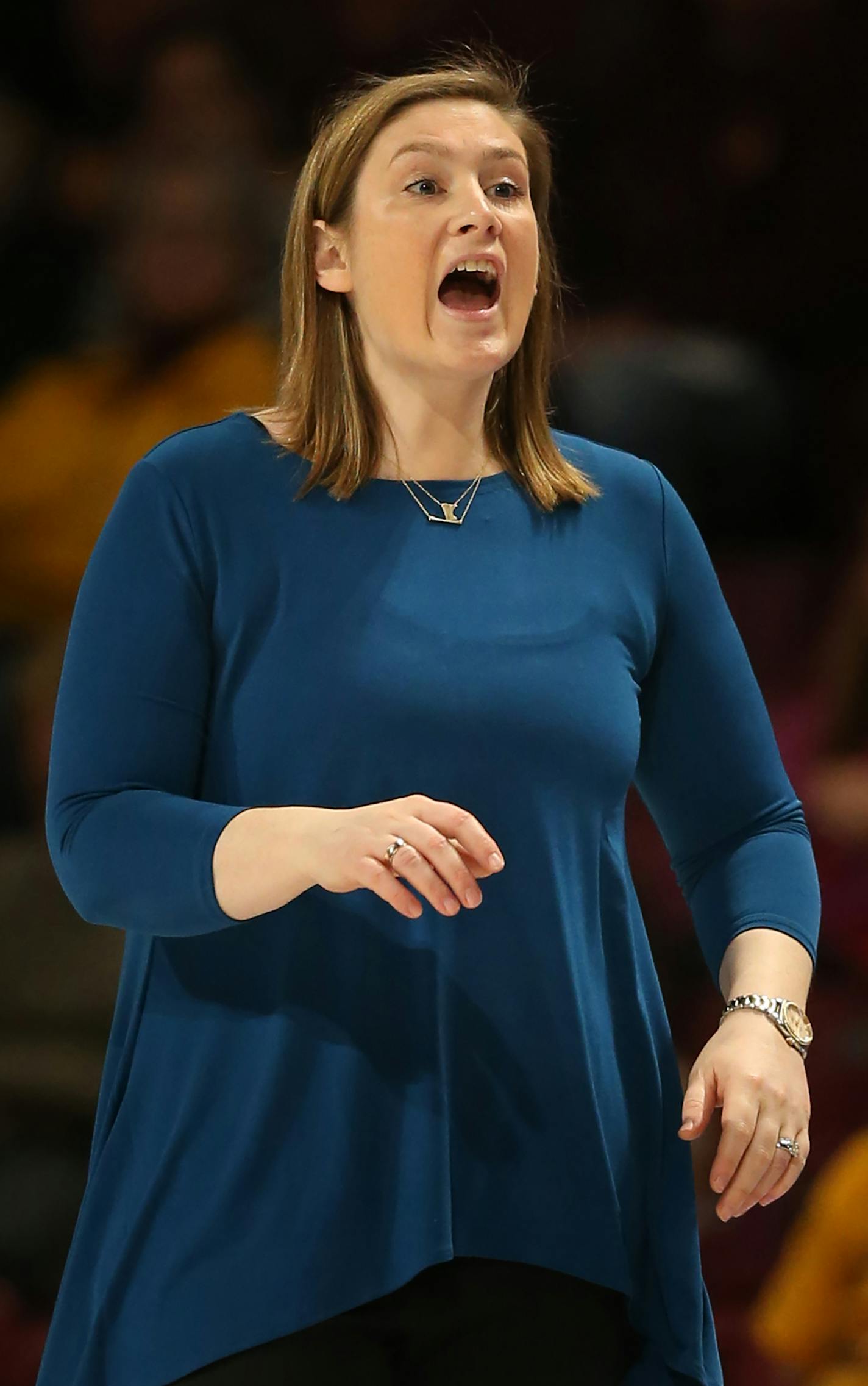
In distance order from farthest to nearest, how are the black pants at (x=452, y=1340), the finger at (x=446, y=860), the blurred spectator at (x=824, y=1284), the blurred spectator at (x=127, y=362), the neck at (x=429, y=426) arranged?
the blurred spectator at (x=127, y=362)
the blurred spectator at (x=824, y=1284)
the neck at (x=429, y=426)
the black pants at (x=452, y=1340)
the finger at (x=446, y=860)

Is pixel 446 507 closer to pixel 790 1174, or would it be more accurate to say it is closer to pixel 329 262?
pixel 329 262

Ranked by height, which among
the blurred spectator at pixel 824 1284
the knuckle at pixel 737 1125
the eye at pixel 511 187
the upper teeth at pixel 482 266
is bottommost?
the blurred spectator at pixel 824 1284

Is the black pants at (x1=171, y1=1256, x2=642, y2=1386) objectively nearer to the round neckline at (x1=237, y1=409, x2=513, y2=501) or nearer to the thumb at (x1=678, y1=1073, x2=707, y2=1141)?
the thumb at (x1=678, y1=1073, x2=707, y2=1141)

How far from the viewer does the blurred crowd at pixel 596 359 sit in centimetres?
257

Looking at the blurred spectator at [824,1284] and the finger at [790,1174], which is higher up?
the finger at [790,1174]

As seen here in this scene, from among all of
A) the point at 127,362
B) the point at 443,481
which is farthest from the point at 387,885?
the point at 127,362

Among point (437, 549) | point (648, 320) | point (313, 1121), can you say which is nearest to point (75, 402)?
point (648, 320)

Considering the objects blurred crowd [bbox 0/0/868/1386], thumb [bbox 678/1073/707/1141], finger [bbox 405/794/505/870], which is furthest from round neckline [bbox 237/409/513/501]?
blurred crowd [bbox 0/0/868/1386]

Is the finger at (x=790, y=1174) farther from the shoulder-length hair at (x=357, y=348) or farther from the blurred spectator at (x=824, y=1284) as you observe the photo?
the blurred spectator at (x=824, y=1284)

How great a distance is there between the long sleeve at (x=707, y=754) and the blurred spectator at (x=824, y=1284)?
1.36m

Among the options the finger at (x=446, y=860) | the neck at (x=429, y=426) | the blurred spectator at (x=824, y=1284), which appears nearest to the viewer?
the finger at (x=446, y=860)

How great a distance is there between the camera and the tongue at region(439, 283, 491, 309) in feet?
4.20

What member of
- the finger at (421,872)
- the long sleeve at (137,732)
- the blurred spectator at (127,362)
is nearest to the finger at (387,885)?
the finger at (421,872)

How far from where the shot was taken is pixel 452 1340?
1.12m
